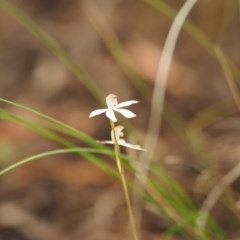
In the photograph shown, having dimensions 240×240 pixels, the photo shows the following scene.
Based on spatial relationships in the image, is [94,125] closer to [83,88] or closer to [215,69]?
[83,88]

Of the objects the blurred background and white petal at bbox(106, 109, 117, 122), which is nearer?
white petal at bbox(106, 109, 117, 122)

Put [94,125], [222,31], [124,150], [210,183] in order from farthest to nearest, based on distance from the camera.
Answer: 1. [222,31]
2. [94,125]
3. [124,150]
4. [210,183]

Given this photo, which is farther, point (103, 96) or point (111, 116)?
point (103, 96)

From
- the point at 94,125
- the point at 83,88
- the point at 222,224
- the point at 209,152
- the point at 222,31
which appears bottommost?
the point at 222,224

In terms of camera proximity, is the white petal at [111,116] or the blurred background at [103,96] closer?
the white petal at [111,116]

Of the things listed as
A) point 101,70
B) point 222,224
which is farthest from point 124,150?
point 101,70

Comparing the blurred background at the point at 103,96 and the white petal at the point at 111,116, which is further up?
the blurred background at the point at 103,96

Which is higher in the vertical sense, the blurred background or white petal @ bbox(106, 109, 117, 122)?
the blurred background

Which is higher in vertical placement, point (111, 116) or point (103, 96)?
point (103, 96)
